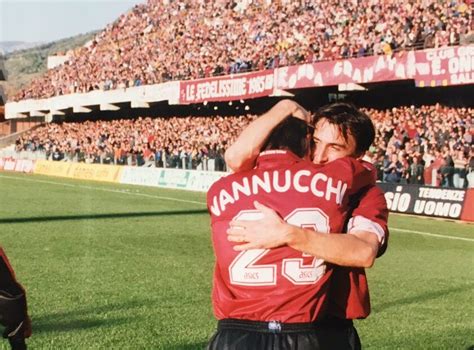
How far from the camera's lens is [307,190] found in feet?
10.6

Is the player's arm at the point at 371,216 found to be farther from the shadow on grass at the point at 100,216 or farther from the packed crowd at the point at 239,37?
the packed crowd at the point at 239,37

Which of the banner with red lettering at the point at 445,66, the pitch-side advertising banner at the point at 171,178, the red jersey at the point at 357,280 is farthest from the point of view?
the pitch-side advertising banner at the point at 171,178

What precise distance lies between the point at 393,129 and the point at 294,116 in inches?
1035

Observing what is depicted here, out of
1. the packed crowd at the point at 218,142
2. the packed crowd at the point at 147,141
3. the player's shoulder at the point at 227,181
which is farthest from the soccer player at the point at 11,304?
the packed crowd at the point at 147,141

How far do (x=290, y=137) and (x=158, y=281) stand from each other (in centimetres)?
763

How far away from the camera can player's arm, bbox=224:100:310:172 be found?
3268 mm

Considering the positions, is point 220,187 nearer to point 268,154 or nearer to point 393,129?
point 268,154

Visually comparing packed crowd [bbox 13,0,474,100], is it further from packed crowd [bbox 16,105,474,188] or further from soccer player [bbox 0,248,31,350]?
soccer player [bbox 0,248,31,350]

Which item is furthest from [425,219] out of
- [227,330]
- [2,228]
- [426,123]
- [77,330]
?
[227,330]

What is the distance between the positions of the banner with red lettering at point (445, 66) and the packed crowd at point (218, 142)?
45.9 inches

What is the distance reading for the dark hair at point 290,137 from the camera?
129 inches

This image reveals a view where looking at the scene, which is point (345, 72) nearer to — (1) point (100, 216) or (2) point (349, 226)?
(1) point (100, 216)

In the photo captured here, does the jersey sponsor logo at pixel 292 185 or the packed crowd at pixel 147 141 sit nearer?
the jersey sponsor logo at pixel 292 185

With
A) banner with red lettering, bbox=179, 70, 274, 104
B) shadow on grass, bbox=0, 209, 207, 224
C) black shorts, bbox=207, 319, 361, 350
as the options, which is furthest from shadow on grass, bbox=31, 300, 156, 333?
banner with red lettering, bbox=179, 70, 274, 104
